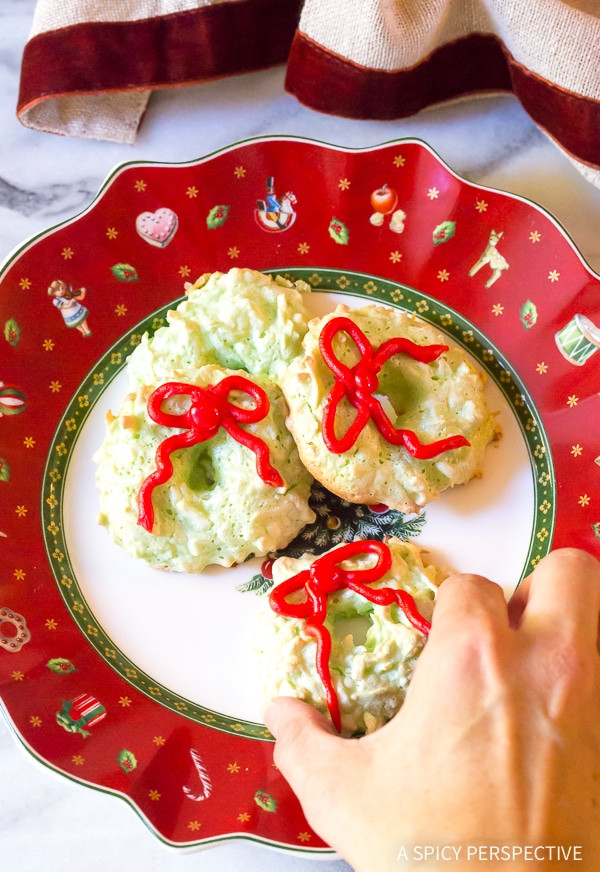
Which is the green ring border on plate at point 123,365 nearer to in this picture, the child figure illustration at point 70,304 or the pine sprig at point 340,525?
the child figure illustration at point 70,304

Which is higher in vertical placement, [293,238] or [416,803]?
[293,238]

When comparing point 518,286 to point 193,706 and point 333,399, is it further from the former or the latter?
point 193,706

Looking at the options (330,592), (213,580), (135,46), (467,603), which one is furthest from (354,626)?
(135,46)

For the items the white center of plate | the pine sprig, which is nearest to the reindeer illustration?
the white center of plate

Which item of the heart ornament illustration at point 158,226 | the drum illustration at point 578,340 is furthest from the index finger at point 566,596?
the heart ornament illustration at point 158,226

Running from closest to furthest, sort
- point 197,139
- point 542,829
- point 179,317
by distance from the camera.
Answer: point 542,829 < point 179,317 < point 197,139

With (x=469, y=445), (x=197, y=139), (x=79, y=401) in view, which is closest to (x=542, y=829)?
(x=469, y=445)
